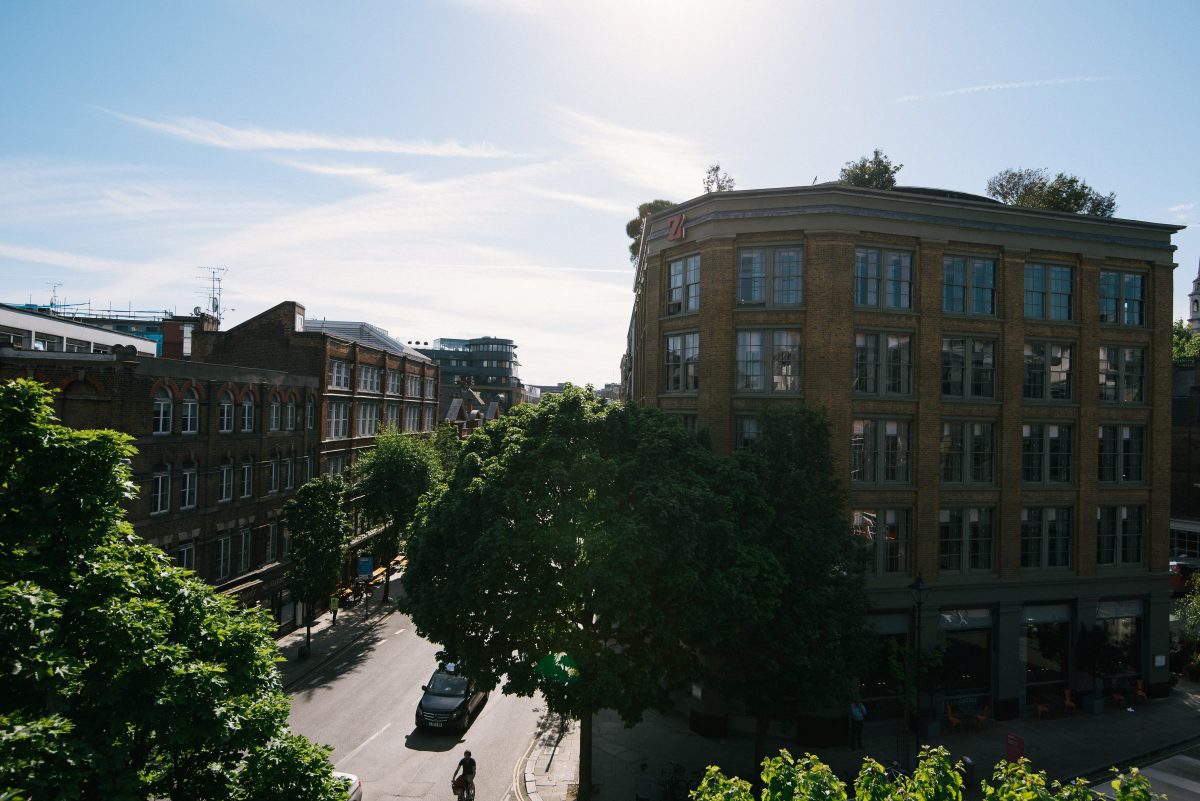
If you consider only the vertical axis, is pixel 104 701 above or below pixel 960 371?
below

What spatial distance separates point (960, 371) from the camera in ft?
88.3

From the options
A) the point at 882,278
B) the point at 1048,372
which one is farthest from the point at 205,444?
the point at 1048,372

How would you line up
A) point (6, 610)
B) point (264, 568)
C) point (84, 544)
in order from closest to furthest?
point (6, 610) < point (84, 544) < point (264, 568)

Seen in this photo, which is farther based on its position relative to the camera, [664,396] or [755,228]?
[664,396]

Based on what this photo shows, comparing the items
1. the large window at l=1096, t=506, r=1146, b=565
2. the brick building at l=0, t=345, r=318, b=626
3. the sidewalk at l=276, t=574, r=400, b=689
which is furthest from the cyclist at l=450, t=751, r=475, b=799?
the large window at l=1096, t=506, r=1146, b=565

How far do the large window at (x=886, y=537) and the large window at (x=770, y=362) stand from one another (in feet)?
17.5

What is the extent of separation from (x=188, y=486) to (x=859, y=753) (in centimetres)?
2860

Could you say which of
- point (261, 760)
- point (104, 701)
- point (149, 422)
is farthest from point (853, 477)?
point (149, 422)

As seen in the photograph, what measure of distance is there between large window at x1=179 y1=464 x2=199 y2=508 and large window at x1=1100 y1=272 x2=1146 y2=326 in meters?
38.9

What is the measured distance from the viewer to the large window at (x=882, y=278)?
25734 mm

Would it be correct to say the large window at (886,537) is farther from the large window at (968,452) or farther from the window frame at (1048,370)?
the window frame at (1048,370)

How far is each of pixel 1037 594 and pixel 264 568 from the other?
118 ft

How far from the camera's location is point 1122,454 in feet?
95.9

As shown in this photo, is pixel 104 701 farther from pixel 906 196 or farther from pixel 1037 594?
pixel 1037 594
